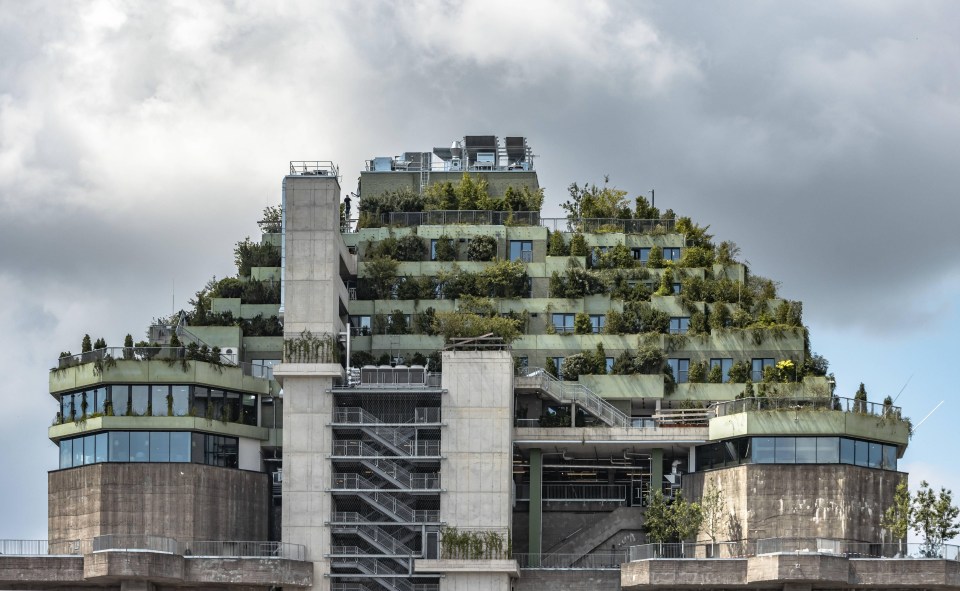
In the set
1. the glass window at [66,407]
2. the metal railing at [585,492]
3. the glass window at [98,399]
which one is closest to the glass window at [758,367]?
the metal railing at [585,492]

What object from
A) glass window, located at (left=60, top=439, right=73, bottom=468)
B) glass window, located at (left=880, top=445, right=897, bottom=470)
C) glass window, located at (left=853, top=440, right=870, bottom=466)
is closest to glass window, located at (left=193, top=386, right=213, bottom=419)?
glass window, located at (left=60, top=439, right=73, bottom=468)

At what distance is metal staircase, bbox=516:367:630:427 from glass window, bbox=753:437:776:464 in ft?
33.9

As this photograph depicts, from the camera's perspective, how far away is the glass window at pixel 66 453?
465 ft

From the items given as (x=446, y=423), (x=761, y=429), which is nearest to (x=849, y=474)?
(x=761, y=429)

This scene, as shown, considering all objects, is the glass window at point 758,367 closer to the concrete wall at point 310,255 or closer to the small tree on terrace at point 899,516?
the small tree on terrace at point 899,516

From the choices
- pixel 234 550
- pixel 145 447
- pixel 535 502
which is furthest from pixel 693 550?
pixel 145 447

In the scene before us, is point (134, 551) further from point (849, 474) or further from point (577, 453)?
point (849, 474)

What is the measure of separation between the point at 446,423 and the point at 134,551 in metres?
22.0

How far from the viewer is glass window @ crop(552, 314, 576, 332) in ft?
508

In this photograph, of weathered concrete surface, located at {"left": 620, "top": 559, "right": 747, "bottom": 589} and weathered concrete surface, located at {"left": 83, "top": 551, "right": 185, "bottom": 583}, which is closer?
weathered concrete surface, located at {"left": 83, "top": 551, "right": 185, "bottom": 583}

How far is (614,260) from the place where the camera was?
158 meters

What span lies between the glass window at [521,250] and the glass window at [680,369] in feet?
45.5

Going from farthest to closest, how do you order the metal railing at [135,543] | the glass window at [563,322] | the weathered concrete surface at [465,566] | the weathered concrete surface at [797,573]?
the glass window at [563,322] → the weathered concrete surface at [465,566] → the metal railing at [135,543] → the weathered concrete surface at [797,573]

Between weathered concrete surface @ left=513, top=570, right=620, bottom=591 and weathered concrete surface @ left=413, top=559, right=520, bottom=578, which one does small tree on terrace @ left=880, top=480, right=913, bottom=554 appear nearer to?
weathered concrete surface @ left=513, top=570, right=620, bottom=591
